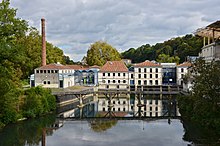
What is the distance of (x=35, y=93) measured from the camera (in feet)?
129

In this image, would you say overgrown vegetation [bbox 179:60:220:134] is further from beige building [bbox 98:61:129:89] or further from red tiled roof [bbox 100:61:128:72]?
red tiled roof [bbox 100:61:128:72]

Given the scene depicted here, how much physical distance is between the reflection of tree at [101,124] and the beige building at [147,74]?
34.7 m

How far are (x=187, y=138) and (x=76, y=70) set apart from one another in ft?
156

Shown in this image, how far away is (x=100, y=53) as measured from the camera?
84.2 m

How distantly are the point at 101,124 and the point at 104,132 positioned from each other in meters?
3.75

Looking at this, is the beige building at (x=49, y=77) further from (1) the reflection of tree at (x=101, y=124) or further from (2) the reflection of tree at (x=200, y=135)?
(2) the reflection of tree at (x=200, y=135)

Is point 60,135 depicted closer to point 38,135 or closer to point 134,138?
point 38,135

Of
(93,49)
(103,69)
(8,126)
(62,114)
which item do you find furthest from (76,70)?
(8,126)

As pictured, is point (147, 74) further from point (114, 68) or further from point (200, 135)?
point (200, 135)

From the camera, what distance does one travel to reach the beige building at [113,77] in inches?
2724

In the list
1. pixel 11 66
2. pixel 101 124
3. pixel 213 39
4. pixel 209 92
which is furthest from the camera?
pixel 213 39

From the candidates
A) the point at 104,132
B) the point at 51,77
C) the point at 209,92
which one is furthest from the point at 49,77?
the point at 209,92

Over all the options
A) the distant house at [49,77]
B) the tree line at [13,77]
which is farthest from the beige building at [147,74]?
the tree line at [13,77]

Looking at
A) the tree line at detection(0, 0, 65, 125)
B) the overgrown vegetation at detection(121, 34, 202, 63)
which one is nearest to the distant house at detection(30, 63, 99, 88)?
the tree line at detection(0, 0, 65, 125)
